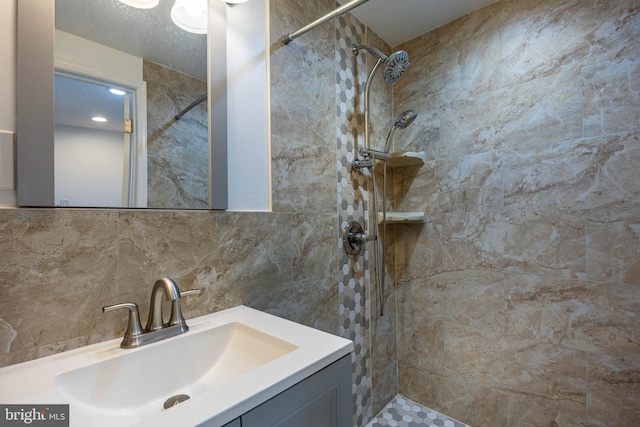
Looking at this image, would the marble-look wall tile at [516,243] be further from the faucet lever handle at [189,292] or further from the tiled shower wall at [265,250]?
the faucet lever handle at [189,292]

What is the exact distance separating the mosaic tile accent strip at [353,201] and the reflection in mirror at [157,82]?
29.0 inches

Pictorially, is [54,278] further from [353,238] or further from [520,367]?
[520,367]

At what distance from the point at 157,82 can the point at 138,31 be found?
0.15m

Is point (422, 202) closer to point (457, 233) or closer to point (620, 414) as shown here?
point (457, 233)

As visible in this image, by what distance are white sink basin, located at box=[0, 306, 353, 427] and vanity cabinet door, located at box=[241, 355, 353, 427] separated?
2cm

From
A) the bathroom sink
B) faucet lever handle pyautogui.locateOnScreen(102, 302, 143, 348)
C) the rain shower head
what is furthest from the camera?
the rain shower head

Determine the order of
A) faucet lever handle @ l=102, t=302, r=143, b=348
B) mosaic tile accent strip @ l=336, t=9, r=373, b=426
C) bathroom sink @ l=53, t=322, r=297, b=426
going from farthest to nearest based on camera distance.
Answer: mosaic tile accent strip @ l=336, t=9, r=373, b=426 < faucet lever handle @ l=102, t=302, r=143, b=348 < bathroom sink @ l=53, t=322, r=297, b=426

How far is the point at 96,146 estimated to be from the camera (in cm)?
74

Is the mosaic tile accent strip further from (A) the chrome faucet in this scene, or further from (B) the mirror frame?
(B) the mirror frame

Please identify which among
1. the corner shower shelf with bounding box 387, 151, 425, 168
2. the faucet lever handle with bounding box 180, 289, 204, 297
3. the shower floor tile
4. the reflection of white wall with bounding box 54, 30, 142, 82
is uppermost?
the reflection of white wall with bounding box 54, 30, 142, 82

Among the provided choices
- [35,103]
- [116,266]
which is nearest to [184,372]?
[116,266]

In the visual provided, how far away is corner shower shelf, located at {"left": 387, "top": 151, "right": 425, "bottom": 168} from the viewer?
1.62m

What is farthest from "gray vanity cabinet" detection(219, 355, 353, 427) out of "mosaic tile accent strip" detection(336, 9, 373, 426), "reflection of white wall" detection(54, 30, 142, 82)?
"reflection of white wall" detection(54, 30, 142, 82)

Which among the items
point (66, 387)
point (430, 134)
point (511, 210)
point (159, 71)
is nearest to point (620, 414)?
point (511, 210)
